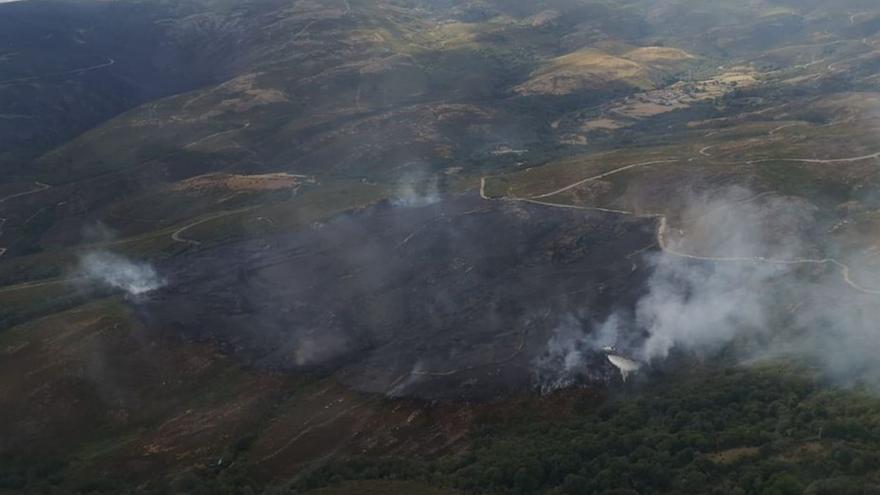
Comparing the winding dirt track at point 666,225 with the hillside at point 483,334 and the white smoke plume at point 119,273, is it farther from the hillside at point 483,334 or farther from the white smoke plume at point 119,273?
the white smoke plume at point 119,273

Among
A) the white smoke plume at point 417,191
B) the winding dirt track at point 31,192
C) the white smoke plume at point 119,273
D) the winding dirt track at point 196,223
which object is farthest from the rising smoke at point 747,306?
A: the winding dirt track at point 31,192

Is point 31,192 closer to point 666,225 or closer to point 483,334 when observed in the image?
point 483,334

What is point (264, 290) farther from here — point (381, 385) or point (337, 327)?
point (381, 385)

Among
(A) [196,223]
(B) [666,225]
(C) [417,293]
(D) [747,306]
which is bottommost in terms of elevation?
(A) [196,223]

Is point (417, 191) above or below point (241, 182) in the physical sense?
above

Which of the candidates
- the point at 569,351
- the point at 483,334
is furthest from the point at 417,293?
the point at 569,351
